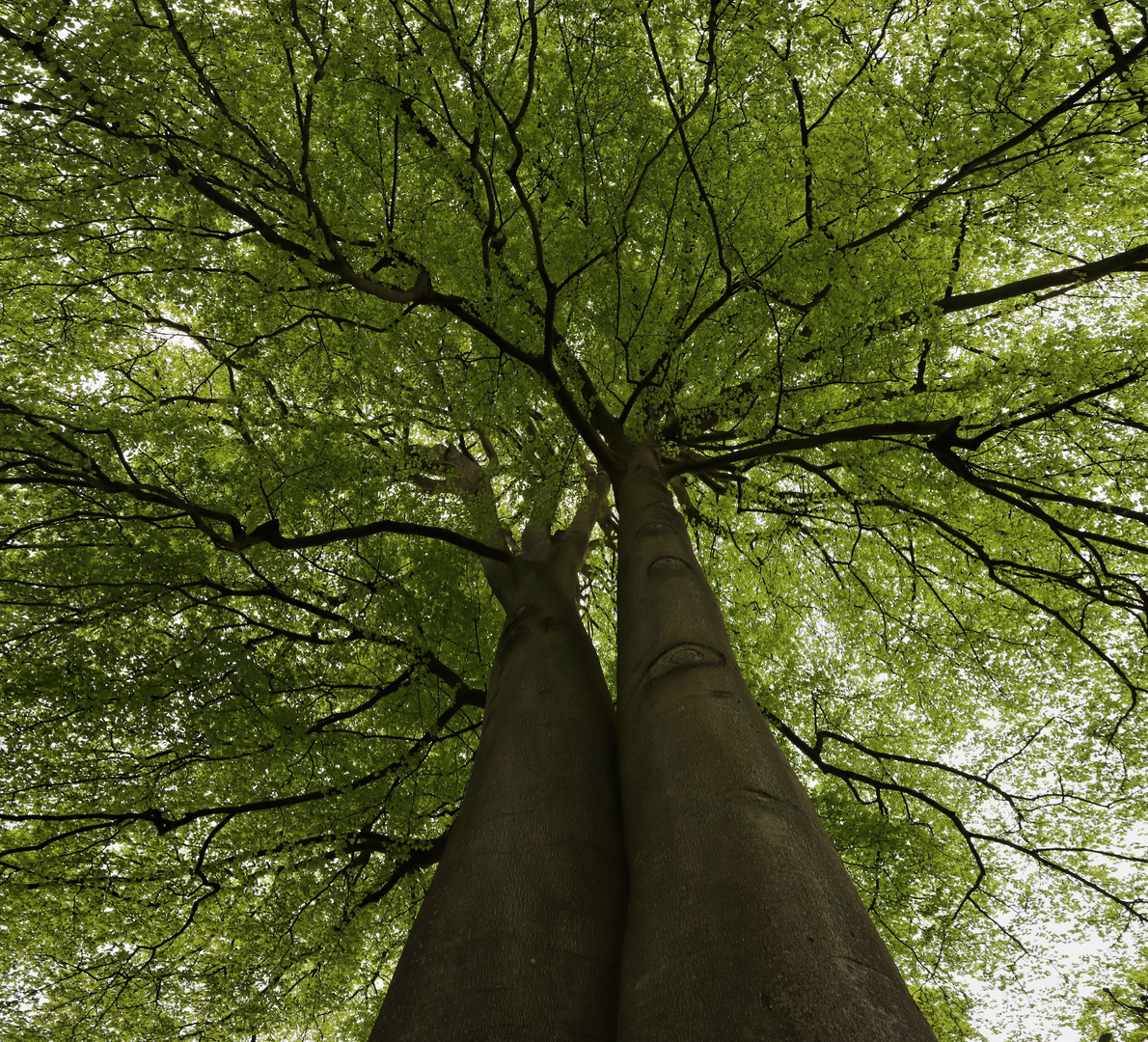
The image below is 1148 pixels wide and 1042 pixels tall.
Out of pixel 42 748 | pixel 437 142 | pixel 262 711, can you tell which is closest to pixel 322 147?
pixel 437 142

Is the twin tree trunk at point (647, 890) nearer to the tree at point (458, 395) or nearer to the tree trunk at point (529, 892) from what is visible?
the tree trunk at point (529, 892)

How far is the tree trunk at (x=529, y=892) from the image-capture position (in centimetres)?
184

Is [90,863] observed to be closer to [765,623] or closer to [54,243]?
[54,243]

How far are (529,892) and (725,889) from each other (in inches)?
27.6

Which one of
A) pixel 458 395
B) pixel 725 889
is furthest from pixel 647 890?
pixel 458 395

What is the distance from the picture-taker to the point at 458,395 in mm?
5199

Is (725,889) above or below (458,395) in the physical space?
below

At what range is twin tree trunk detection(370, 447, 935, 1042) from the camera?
Answer: 1623mm

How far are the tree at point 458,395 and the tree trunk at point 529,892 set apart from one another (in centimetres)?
116

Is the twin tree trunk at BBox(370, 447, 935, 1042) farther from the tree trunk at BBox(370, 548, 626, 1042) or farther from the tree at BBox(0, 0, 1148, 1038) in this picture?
the tree at BBox(0, 0, 1148, 1038)

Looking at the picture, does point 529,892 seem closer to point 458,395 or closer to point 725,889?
point 725,889

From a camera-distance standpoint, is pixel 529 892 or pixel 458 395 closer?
pixel 529 892

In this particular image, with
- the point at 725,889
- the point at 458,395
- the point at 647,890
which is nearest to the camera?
the point at 725,889

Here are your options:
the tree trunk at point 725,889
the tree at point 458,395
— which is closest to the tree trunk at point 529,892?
the tree trunk at point 725,889
